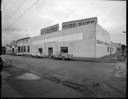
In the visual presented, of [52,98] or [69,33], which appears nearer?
[52,98]

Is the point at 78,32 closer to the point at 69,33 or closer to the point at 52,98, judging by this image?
the point at 69,33

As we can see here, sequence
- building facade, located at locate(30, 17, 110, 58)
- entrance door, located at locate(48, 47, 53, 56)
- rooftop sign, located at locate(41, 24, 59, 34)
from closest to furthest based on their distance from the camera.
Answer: building facade, located at locate(30, 17, 110, 58)
entrance door, located at locate(48, 47, 53, 56)
rooftop sign, located at locate(41, 24, 59, 34)

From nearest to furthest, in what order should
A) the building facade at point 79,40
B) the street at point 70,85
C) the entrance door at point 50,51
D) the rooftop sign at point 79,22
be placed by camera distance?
1. the street at point 70,85
2. the building facade at point 79,40
3. the rooftop sign at point 79,22
4. the entrance door at point 50,51

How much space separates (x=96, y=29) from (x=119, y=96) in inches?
810

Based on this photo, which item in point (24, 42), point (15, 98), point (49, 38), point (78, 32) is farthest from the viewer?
point (24, 42)

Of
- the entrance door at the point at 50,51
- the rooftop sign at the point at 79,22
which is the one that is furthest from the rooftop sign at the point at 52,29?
the entrance door at the point at 50,51

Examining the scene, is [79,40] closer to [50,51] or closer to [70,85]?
[50,51]

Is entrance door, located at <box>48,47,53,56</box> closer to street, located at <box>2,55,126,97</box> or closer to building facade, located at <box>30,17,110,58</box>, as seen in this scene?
building facade, located at <box>30,17,110,58</box>

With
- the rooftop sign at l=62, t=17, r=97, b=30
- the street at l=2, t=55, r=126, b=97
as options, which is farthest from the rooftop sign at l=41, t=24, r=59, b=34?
the street at l=2, t=55, r=126, b=97

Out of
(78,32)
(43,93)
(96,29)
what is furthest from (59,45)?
(43,93)

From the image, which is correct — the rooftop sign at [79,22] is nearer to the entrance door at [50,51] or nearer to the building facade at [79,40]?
the building facade at [79,40]

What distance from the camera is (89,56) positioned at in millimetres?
22109

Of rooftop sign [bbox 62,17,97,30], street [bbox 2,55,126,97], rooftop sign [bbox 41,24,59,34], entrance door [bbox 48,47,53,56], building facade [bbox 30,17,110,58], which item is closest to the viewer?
street [bbox 2,55,126,97]

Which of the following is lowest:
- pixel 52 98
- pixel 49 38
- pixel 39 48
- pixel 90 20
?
pixel 52 98
